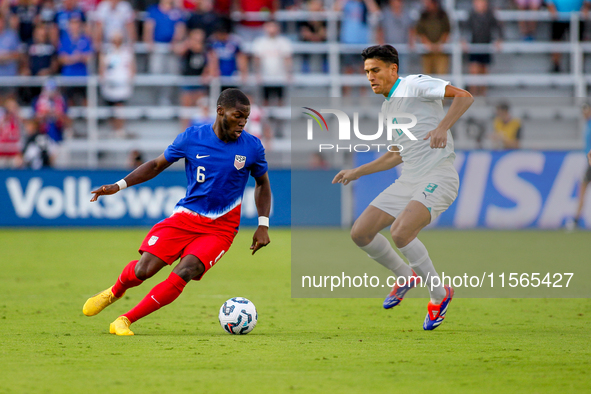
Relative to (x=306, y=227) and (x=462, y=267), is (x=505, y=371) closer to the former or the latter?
(x=462, y=267)

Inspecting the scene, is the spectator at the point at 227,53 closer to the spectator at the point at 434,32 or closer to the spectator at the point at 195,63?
the spectator at the point at 195,63

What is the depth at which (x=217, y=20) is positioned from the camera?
1817cm

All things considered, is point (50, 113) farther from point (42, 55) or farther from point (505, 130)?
point (505, 130)

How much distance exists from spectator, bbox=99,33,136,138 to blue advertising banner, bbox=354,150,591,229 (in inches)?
253

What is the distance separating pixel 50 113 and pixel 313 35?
21.7ft

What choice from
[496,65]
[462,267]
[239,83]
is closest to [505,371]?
[462,267]

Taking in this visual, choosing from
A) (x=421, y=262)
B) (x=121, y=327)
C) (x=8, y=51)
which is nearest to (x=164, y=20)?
(x=8, y=51)

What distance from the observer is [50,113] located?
1753cm

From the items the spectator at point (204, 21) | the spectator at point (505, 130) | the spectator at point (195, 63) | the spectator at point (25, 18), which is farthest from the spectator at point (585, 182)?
the spectator at point (25, 18)

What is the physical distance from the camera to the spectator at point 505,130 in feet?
54.6

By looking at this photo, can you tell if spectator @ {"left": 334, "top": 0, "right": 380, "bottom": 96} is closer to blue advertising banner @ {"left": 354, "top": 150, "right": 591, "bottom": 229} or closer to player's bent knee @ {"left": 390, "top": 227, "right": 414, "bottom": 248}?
blue advertising banner @ {"left": 354, "top": 150, "right": 591, "bottom": 229}

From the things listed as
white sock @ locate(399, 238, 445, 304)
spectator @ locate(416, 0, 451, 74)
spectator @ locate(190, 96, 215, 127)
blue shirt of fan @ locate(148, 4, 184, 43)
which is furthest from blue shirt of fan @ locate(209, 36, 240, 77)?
white sock @ locate(399, 238, 445, 304)

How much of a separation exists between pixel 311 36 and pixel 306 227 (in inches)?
209

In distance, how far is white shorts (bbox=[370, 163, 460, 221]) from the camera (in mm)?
6652
